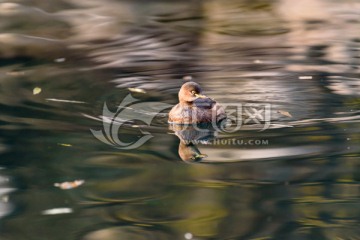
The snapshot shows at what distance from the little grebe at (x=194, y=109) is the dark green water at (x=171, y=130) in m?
0.23

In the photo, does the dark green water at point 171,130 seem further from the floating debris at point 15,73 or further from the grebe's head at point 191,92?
the grebe's head at point 191,92

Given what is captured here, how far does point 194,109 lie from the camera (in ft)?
27.3

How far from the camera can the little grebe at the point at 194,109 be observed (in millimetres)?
8211

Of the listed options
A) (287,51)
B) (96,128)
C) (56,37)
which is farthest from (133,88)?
(56,37)

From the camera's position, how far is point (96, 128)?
307 inches

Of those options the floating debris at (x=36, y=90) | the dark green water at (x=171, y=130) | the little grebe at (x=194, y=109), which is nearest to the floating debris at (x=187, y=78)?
the dark green water at (x=171, y=130)

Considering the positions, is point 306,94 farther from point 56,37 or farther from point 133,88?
point 56,37

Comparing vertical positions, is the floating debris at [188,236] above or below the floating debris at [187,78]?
above

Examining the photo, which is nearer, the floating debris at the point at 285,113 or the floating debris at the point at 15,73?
the floating debris at the point at 285,113

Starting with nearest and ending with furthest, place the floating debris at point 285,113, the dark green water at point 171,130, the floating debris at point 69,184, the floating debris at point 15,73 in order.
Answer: the dark green water at point 171,130 < the floating debris at point 69,184 < the floating debris at point 285,113 < the floating debris at point 15,73

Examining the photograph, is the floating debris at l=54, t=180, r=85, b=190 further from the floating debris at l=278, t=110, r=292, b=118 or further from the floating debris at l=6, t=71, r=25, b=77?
the floating debris at l=6, t=71, r=25, b=77

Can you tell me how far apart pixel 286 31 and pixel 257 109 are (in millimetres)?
4896

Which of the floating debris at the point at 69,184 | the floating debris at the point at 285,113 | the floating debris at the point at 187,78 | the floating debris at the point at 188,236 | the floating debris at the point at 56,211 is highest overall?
the floating debris at the point at 56,211

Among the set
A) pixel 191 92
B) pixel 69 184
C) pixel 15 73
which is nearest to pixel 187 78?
pixel 191 92
